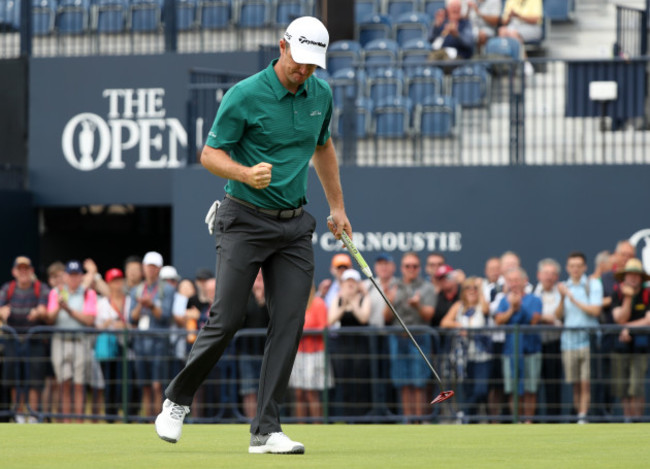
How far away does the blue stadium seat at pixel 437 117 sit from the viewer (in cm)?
1608

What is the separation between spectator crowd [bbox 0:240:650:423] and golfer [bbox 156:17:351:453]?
5664 mm

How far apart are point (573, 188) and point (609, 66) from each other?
1.45 m

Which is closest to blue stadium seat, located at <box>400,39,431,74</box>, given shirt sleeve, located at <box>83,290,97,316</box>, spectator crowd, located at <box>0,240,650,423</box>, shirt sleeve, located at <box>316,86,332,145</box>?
spectator crowd, located at <box>0,240,650,423</box>

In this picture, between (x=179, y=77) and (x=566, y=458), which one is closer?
(x=566, y=458)

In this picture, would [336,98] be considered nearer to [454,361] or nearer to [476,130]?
[476,130]

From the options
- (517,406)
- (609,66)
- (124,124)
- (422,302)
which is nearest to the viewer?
(517,406)

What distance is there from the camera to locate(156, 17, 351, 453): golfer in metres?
6.68

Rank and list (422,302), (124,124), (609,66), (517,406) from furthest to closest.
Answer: (124,124)
(609,66)
(422,302)
(517,406)

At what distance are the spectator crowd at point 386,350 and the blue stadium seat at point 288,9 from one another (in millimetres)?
5943

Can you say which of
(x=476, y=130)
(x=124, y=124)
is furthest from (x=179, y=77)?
(x=476, y=130)

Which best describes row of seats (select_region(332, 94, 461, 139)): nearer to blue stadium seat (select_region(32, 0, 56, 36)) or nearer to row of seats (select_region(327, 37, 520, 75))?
row of seats (select_region(327, 37, 520, 75))

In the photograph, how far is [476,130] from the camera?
16297 millimetres

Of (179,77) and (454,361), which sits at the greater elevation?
(179,77)

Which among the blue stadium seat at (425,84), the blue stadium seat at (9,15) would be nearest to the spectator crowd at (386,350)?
the blue stadium seat at (425,84)
